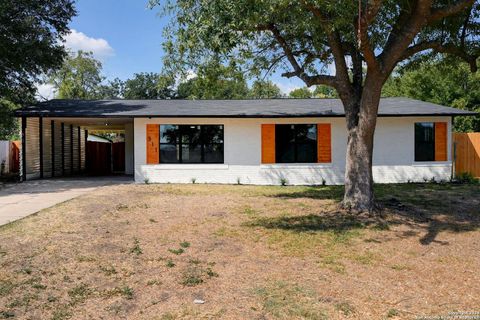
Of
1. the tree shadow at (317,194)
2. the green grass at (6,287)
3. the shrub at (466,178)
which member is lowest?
the green grass at (6,287)

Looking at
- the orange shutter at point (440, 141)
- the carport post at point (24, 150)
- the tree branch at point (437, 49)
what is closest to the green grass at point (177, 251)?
the tree branch at point (437, 49)

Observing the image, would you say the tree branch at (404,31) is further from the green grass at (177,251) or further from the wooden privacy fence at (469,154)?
the wooden privacy fence at (469,154)

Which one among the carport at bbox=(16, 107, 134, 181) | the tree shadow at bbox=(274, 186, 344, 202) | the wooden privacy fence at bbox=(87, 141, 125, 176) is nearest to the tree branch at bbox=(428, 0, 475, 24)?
the tree shadow at bbox=(274, 186, 344, 202)

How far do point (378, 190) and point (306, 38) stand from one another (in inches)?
252

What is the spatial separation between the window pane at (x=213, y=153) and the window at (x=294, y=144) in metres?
2.32

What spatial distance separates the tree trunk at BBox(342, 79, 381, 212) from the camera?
392 inches

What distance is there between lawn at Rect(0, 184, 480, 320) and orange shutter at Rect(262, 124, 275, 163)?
6.44 meters

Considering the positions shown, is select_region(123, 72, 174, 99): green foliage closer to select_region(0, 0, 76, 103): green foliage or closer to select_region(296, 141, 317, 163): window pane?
select_region(0, 0, 76, 103): green foliage

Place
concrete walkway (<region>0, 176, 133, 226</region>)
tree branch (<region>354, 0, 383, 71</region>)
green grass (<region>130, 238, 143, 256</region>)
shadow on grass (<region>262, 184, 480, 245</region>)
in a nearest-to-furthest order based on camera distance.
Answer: green grass (<region>130, 238, 143, 256</region>)
tree branch (<region>354, 0, 383, 71</region>)
shadow on grass (<region>262, 184, 480, 245</region>)
concrete walkway (<region>0, 176, 133, 226</region>)

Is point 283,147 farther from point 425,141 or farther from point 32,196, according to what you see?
point 32,196

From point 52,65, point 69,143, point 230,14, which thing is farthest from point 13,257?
point 69,143

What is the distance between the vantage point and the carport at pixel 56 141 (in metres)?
18.1

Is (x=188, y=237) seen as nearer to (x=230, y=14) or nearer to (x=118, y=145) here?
(x=230, y=14)

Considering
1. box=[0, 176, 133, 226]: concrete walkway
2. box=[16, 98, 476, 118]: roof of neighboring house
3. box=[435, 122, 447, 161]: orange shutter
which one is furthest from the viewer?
box=[435, 122, 447, 161]: orange shutter
